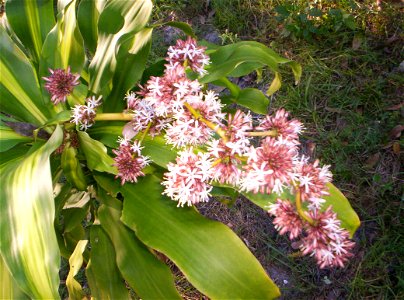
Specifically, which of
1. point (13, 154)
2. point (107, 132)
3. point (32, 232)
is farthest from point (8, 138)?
point (32, 232)

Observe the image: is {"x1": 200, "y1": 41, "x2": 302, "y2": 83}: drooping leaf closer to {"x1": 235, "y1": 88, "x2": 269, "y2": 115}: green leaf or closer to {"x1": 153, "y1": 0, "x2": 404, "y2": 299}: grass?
{"x1": 235, "y1": 88, "x2": 269, "y2": 115}: green leaf

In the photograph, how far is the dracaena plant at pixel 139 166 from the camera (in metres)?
1.20

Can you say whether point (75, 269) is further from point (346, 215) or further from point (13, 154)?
point (346, 215)

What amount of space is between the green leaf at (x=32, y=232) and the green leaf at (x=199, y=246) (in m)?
0.31

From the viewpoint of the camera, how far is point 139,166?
4.69 feet

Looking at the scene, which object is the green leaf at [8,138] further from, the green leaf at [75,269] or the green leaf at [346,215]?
the green leaf at [346,215]

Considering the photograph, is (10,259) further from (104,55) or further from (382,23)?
(382,23)

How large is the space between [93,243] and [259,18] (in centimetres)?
185

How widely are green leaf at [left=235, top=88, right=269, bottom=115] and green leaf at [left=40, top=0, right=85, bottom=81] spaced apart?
725mm

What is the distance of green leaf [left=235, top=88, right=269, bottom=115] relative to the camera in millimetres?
2031

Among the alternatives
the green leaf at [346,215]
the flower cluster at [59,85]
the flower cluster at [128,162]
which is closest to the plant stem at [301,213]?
the green leaf at [346,215]

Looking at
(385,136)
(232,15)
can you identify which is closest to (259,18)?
(232,15)

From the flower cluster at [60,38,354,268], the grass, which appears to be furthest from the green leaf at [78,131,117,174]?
the grass

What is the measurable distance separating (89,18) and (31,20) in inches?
10.5
